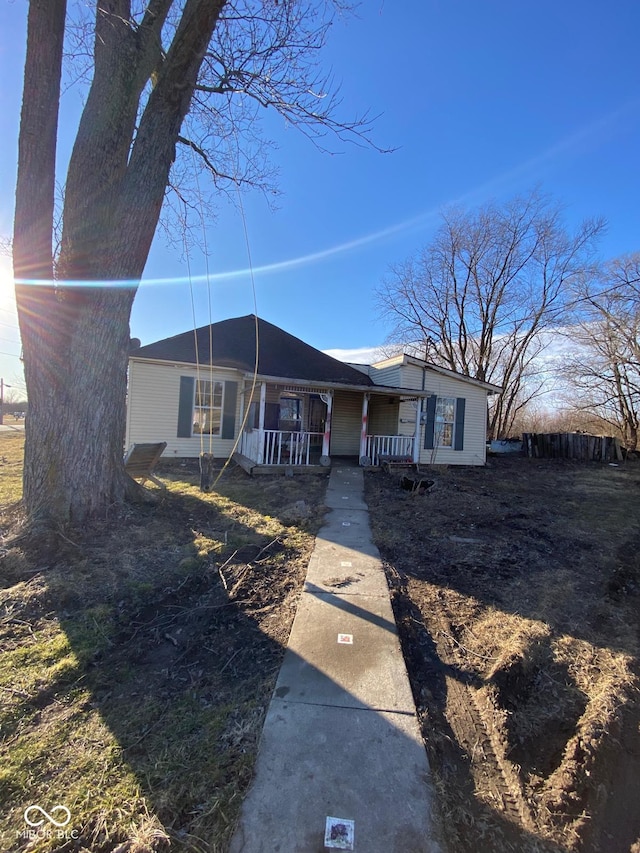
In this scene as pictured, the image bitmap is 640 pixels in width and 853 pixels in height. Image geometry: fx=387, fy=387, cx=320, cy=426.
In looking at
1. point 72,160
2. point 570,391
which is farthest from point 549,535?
point 570,391

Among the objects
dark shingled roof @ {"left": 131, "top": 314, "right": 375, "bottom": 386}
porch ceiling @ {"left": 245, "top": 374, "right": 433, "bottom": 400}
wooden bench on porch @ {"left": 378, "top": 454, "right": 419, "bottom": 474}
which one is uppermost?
dark shingled roof @ {"left": 131, "top": 314, "right": 375, "bottom": 386}

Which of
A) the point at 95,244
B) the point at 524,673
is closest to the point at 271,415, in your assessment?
the point at 95,244

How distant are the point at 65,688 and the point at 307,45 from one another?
8390 millimetres

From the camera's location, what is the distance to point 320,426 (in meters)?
12.9

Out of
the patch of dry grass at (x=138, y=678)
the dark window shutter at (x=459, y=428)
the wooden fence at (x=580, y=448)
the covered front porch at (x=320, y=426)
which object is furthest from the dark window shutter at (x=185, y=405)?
the wooden fence at (x=580, y=448)

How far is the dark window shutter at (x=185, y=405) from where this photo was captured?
34.9ft

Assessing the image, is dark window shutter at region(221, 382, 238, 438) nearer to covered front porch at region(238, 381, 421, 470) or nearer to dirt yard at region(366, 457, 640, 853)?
covered front porch at region(238, 381, 421, 470)

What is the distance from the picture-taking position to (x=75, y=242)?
4.61 metres

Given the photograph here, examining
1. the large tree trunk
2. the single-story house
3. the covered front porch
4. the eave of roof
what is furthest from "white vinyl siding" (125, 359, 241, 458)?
the eave of roof

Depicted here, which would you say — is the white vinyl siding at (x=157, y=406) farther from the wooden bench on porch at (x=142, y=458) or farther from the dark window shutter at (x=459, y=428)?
the dark window shutter at (x=459, y=428)

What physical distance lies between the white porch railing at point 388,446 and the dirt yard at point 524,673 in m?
4.79

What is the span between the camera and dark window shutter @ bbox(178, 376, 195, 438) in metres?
10.6

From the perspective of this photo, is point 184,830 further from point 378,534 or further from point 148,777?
point 378,534

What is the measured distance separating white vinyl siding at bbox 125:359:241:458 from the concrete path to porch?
8492 mm
